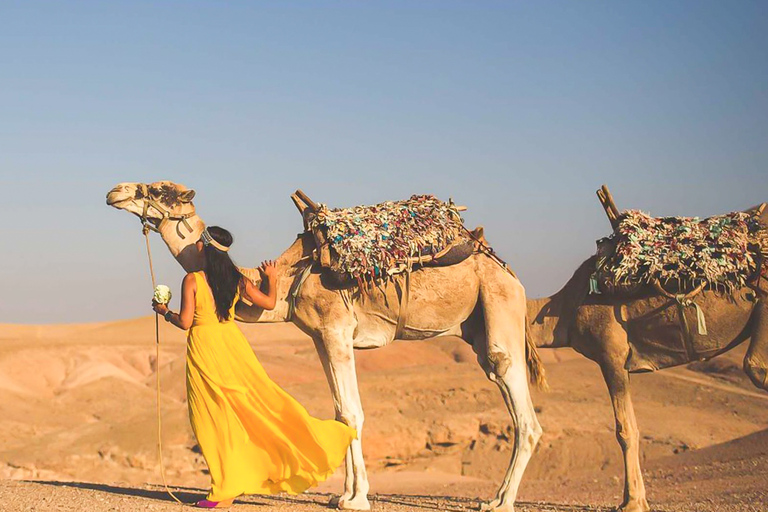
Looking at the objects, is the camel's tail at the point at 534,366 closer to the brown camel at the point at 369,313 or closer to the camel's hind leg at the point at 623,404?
the brown camel at the point at 369,313

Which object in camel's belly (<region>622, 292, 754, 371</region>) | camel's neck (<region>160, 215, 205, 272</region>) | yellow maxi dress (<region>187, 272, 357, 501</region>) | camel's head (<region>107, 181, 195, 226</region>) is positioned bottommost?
yellow maxi dress (<region>187, 272, 357, 501</region>)

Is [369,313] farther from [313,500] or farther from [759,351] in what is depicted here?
[759,351]

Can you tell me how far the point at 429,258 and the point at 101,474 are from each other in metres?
10.3

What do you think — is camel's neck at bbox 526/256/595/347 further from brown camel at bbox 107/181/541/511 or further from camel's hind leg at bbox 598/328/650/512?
camel's hind leg at bbox 598/328/650/512

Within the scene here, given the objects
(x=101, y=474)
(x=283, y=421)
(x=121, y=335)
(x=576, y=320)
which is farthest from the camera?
(x=121, y=335)

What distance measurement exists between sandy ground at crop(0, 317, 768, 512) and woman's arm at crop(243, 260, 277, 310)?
1913mm

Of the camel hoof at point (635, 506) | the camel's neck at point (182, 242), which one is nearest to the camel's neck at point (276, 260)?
the camel's neck at point (182, 242)

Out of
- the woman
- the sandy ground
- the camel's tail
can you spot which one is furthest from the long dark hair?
the camel's tail

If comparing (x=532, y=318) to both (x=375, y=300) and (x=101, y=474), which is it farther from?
(x=101, y=474)

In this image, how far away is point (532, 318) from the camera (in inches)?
396

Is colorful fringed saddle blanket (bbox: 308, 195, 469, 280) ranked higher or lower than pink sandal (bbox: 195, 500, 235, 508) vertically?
higher

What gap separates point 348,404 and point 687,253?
3.69 metres

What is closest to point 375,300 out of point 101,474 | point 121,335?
point 101,474

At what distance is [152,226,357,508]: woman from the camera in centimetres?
832
